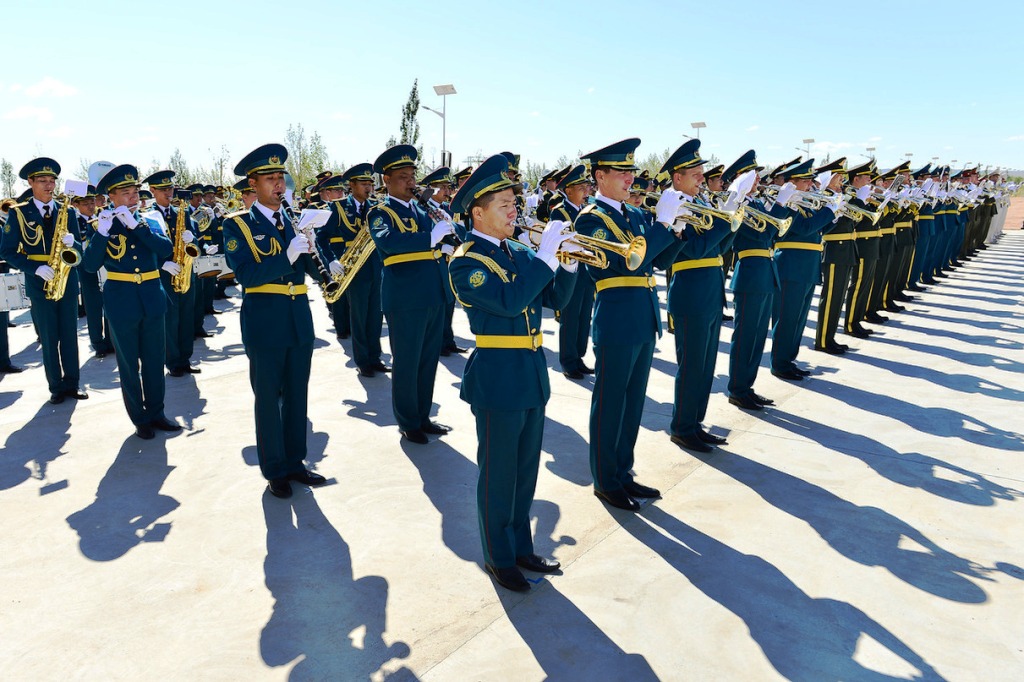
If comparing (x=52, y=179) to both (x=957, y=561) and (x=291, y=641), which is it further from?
(x=957, y=561)

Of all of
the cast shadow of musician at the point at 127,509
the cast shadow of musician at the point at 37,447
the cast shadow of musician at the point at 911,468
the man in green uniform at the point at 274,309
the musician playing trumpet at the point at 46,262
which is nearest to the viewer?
the cast shadow of musician at the point at 127,509

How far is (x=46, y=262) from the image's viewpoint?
7.43 metres

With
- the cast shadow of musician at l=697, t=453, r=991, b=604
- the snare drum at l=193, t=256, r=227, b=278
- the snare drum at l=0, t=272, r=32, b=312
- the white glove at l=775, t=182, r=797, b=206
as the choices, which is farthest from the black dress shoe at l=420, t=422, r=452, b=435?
the snare drum at l=0, t=272, r=32, b=312

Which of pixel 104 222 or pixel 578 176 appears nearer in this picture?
pixel 104 222

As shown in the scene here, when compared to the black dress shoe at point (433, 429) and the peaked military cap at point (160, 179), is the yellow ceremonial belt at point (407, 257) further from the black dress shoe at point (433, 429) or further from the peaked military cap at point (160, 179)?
the peaked military cap at point (160, 179)

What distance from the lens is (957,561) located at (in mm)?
4203

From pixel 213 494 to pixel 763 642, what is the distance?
3876 millimetres

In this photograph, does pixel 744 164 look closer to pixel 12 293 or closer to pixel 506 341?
pixel 506 341

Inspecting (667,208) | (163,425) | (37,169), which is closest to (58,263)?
(37,169)

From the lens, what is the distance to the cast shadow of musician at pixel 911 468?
203 inches

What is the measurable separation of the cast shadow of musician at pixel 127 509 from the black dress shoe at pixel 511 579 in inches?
89.1

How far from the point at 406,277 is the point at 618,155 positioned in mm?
2336

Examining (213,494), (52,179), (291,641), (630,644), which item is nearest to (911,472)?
(630,644)

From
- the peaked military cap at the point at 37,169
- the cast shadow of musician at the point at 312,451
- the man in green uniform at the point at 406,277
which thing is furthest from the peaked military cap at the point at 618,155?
the peaked military cap at the point at 37,169
